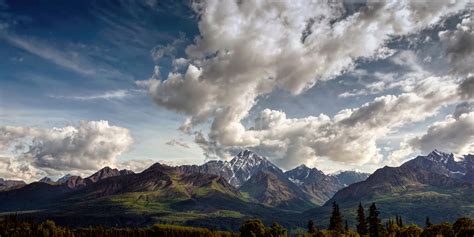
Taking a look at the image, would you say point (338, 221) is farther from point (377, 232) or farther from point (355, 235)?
point (377, 232)

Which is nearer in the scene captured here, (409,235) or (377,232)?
(377,232)

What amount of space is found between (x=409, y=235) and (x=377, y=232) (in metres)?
30.1

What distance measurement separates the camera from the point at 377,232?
177 meters

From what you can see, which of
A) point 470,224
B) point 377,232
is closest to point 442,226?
point 470,224

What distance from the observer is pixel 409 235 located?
197 m

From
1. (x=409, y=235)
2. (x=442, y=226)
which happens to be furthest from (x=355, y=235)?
(x=442, y=226)

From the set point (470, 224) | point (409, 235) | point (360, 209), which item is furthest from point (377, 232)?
point (470, 224)

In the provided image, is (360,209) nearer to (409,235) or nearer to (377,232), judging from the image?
(377,232)

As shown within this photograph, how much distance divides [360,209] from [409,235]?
28909mm

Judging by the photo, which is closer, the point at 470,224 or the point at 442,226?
the point at 470,224

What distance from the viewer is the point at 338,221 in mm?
195125

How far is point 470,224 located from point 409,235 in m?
26.6

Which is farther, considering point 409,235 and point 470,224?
point 409,235

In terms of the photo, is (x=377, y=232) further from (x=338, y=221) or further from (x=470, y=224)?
(x=470, y=224)
